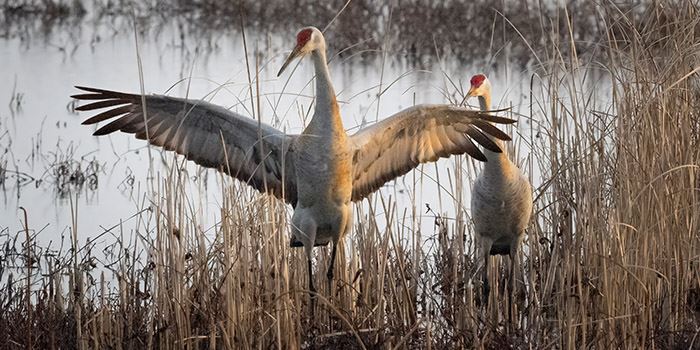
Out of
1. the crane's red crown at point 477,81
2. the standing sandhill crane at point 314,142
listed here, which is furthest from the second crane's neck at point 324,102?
the crane's red crown at point 477,81

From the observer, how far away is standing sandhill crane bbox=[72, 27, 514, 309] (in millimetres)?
5910

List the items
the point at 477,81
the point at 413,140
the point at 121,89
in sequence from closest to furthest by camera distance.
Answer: the point at 413,140, the point at 477,81, the point at 121,89

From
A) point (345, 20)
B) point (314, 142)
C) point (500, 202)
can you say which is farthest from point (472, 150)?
point (345, 20)

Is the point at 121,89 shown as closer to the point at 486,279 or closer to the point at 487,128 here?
the point at 486,279

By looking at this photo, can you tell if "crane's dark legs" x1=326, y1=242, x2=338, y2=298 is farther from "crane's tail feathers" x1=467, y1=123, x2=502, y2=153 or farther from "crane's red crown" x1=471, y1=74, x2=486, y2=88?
"crane's red crown" x1=471, y1=74, x2=486, y2=88

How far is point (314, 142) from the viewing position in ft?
19.7

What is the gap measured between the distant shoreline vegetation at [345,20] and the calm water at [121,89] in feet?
1.55

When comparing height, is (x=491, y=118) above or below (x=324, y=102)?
below

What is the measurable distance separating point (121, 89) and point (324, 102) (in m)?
6.48

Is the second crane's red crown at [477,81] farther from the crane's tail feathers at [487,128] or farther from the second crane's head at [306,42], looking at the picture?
the second crane's head at [306,42]

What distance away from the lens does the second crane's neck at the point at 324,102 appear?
235 inches

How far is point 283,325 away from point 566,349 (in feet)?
3.32

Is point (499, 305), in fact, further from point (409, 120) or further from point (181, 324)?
point (181, 324)

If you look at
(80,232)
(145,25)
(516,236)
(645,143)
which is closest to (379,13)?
(145,25)
